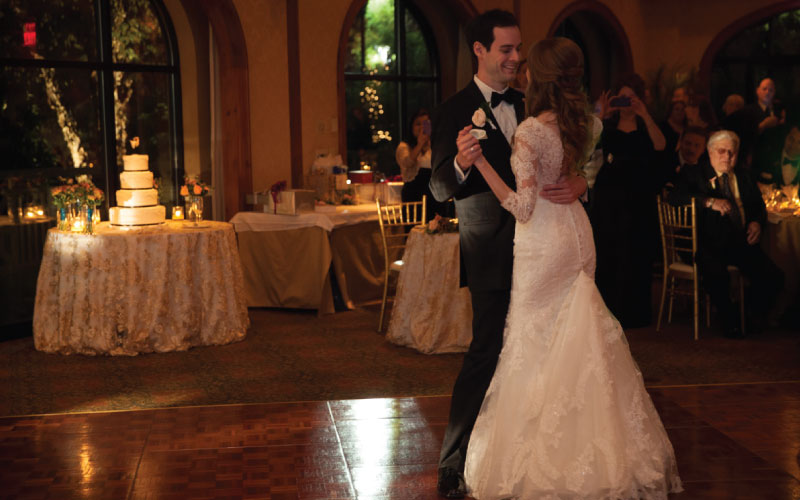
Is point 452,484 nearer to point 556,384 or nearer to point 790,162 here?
Answer: point 556,384

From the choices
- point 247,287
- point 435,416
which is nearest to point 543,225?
point 435,416

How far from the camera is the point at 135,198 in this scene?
6.50 metres

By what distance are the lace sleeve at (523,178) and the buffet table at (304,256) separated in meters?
4.51

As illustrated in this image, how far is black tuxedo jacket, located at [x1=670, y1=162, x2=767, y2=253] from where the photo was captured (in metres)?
6.48

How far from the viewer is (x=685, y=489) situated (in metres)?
3.52

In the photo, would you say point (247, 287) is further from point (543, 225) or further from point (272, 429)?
point (543, 225)

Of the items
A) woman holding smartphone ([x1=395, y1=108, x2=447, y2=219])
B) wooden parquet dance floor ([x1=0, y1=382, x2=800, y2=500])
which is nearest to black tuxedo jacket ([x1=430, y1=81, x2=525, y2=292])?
wooden parquet dance floor ([x1=0, y1=382, x2=800, y2=500])

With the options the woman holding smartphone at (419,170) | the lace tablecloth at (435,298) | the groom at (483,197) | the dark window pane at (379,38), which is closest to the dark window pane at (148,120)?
the woman holding smartphone at (419,170)

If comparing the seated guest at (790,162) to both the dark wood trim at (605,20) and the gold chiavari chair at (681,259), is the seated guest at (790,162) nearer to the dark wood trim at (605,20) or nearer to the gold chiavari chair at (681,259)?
the gold chiavari chair at (681,259)

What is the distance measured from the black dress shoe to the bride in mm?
87

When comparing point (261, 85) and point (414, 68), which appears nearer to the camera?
point (261, 85)

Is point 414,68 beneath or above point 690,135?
above

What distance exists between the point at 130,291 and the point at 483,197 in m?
3.56

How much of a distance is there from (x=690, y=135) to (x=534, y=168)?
4.55m
